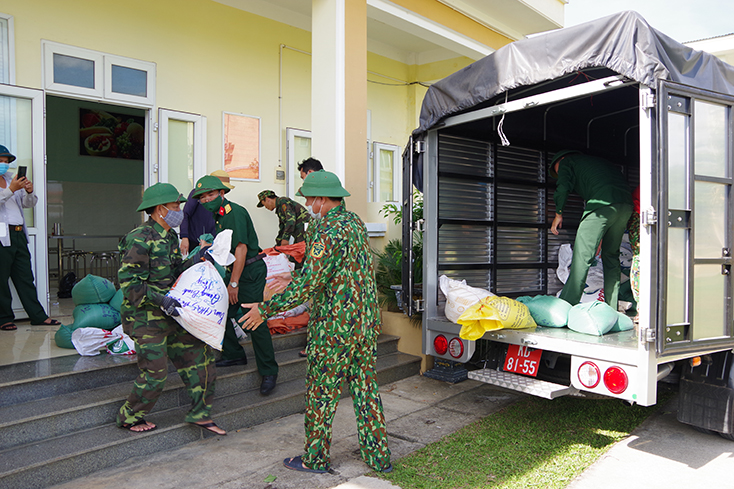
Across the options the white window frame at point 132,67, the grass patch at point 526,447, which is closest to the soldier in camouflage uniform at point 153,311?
the grass patch at point 526,447

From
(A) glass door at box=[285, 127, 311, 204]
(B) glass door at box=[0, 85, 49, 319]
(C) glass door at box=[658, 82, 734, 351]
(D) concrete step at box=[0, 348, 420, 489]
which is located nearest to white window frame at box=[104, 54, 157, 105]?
(B) glass door at box=[0, 85, 49, 319]

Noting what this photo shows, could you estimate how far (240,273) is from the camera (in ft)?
14.9

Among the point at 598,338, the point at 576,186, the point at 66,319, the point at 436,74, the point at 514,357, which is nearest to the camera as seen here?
Answer: the point at 598,338

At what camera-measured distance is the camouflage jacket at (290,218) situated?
17.9ft

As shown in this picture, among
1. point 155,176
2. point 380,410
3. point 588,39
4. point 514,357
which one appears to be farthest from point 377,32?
point 380,410

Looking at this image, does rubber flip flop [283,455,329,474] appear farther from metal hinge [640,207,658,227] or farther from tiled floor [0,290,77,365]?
metal hinge [640,207,658,227]

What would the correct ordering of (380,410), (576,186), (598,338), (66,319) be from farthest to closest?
(66,319) < (576,186) < (598,338) < (380,410)

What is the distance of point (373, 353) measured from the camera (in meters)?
3.44

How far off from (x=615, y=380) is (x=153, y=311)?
3.05m

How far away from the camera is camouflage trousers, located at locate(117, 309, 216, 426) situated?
3557 millimetres

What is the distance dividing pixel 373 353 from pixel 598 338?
166 cm

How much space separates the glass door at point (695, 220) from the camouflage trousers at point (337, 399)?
179 cm

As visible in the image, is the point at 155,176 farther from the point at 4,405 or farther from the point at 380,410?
the point at 380,410

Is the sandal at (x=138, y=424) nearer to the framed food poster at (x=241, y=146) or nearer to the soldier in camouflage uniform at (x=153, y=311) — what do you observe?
the soldier in camouflage uniform at (x=153, y=311)
